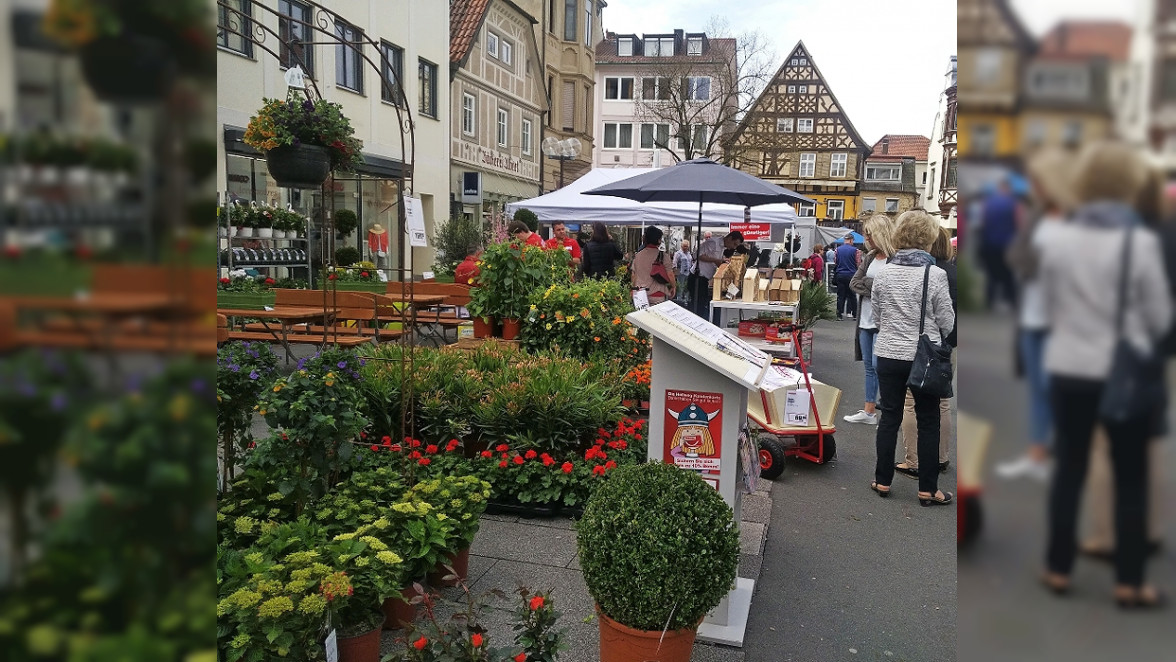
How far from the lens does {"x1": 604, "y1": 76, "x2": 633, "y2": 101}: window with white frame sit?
155 ft

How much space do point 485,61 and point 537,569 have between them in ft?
83.1

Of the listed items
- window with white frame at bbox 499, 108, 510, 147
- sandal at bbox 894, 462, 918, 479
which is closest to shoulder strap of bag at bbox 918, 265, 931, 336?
sandal at bbox 894, 462, 918, 479

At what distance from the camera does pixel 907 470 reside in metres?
6.16

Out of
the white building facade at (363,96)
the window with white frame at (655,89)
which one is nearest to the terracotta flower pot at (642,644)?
the white building facade at (363,96)

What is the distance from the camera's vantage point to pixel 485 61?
27000mm

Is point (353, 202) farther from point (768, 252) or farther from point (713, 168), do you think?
point (713, 168)
